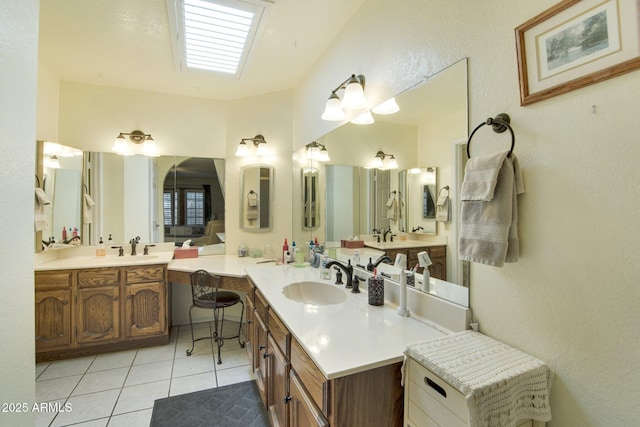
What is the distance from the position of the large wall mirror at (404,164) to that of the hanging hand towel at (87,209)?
2.61m

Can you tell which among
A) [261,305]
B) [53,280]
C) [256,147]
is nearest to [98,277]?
[53,280]

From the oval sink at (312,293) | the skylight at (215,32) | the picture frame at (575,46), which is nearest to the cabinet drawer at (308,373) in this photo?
the oval sink at (312,293)

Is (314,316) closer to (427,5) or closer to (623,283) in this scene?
(623,283)

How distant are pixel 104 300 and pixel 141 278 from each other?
1.19ft

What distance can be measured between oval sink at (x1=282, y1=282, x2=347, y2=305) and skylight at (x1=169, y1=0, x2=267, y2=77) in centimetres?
191

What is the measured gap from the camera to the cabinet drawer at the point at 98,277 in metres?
2.71

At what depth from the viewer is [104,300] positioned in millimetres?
2773

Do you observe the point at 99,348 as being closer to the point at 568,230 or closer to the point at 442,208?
the point at 442,208

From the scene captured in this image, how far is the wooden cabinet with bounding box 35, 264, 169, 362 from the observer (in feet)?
8.57

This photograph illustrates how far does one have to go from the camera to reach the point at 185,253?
11.2 feet

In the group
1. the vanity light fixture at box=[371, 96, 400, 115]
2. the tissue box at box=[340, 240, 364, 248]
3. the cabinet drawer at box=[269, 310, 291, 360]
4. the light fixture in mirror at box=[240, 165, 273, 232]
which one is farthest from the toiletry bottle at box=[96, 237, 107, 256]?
the vanity light fixture at box=[371, 96, 400, 115]

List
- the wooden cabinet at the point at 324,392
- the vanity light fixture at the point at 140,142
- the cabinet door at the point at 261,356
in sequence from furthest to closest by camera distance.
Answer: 1. the vanity light fixture at the point at 140,142
2. the cabinet door at the point at 261,356
3. the wooden cabinet at the point at 324,392

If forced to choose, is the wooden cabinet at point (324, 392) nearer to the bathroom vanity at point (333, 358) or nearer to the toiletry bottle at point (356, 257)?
the bathroom vanity at point (333, 358)

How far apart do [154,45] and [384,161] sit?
2175mm
